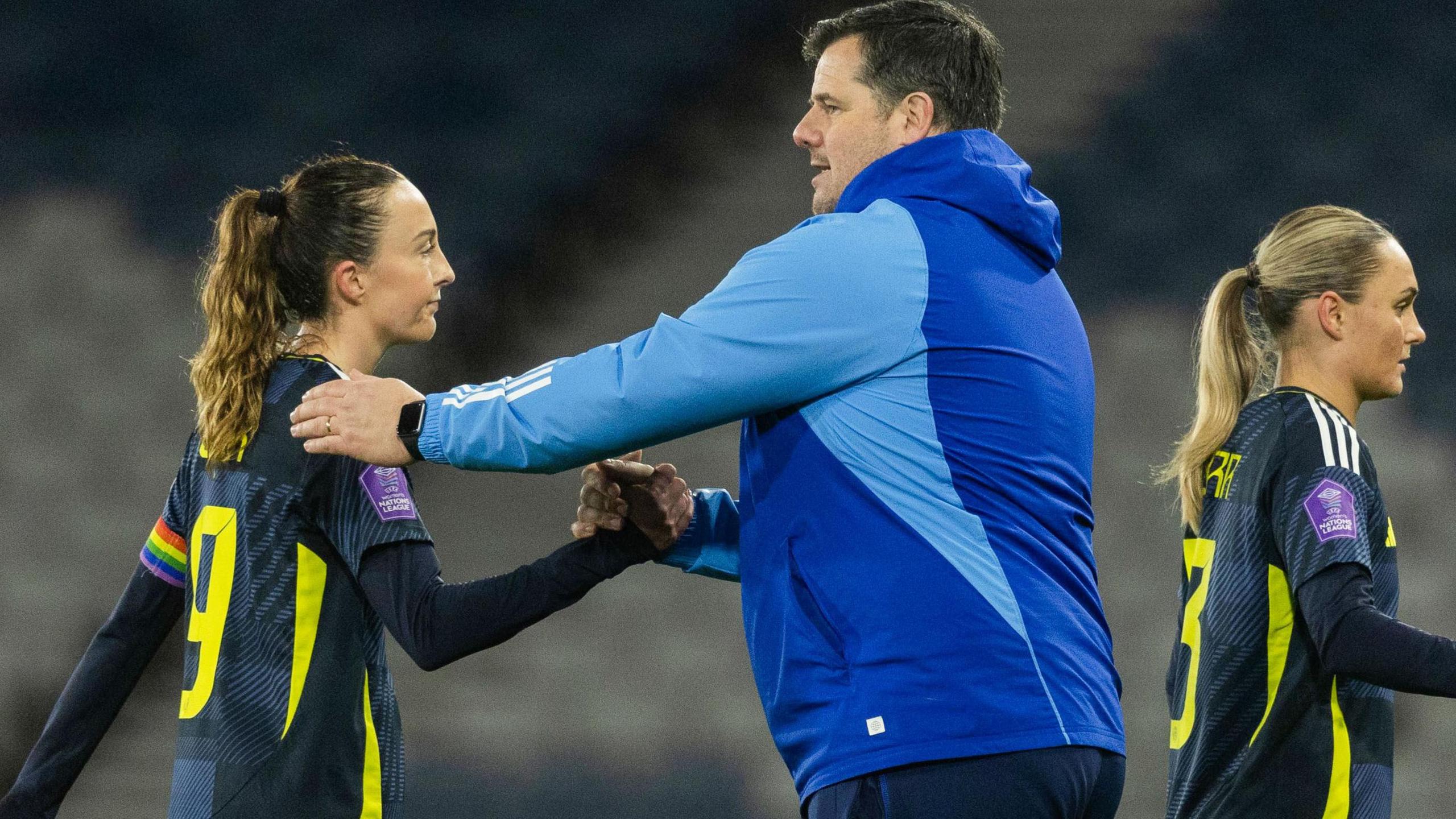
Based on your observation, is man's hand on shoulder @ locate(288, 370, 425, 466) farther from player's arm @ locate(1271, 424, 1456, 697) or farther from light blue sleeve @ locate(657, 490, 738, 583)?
player's arm @ locate(1271, 424, 1456, 697)

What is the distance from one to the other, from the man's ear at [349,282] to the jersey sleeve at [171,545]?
0.29 meters

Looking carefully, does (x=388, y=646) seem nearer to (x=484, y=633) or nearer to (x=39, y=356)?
(x=39, y=356)

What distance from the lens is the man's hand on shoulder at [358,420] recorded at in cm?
148

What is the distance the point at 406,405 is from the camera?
150 cm

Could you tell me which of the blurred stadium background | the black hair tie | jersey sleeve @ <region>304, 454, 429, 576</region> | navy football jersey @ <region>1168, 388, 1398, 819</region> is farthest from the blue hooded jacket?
the blurred stadium background

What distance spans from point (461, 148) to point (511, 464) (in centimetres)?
251

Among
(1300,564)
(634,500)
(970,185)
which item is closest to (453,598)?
(634,500)

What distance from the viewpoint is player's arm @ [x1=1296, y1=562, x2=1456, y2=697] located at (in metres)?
1.78

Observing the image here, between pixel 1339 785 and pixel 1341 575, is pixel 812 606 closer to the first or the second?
pixel 1341 575

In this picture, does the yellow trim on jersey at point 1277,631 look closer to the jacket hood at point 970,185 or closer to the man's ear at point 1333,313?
the man's ear at point 1333,313

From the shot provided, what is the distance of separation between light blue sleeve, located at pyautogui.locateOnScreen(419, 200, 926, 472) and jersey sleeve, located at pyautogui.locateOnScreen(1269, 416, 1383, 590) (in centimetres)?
80

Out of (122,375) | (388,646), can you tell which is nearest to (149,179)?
(122,375)

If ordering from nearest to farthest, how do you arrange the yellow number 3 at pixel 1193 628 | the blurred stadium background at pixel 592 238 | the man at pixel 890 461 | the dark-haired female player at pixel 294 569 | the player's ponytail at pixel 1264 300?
1. the man at pixel 890 461
2. the dark-haired female player at pixel 294 569
3. the yellow number 3 at pixel 1193 628
4. the player's ponytail at pixel 1264 300
5. the blurred stadium background at pixel 592 238

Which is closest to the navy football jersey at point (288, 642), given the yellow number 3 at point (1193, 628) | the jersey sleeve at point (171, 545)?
the jersey sleeve at point (171, 545)
